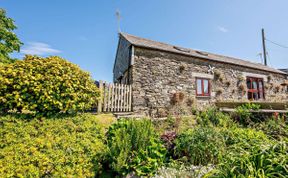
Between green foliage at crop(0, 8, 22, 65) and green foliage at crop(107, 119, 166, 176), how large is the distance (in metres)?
14.5

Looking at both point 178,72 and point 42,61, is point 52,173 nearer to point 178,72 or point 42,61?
point 42,61

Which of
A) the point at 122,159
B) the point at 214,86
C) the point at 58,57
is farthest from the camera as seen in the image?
the point at 214,86

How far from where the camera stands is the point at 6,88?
3152 millimetres

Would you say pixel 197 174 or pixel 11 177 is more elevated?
pixel 11 177

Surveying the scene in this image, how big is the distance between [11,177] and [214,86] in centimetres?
1153

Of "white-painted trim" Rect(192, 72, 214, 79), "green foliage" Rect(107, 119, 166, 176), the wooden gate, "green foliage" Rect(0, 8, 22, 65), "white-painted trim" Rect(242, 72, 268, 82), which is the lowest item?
"green foliage" Rect(107, 119, 166, 176)

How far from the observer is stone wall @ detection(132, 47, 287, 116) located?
27.1 ft

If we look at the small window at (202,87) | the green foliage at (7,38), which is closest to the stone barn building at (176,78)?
the small window at (202,87)

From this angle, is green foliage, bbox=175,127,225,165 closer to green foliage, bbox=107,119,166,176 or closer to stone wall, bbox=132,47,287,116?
green foliage, bbox=107,119,166,176

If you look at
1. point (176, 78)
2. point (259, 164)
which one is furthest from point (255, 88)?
point (259, 164)

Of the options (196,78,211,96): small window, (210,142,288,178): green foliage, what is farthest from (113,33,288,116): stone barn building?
(210,142,288,178): green foliage

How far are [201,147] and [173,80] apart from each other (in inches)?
260

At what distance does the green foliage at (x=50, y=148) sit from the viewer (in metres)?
2.17

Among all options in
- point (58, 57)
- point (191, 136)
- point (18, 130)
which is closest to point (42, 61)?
point (58, 57)
